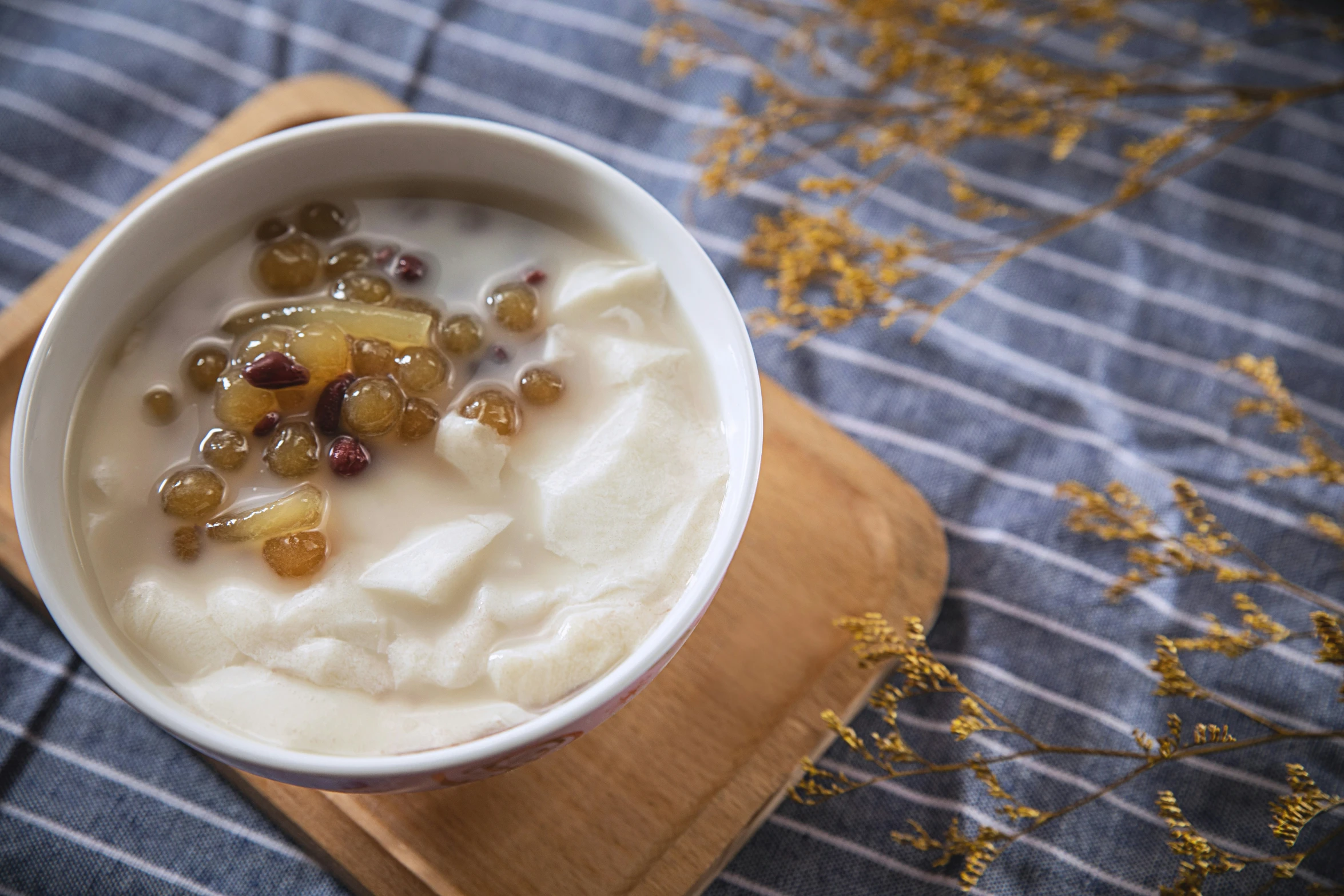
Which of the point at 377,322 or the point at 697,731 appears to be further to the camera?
the point at 697,731

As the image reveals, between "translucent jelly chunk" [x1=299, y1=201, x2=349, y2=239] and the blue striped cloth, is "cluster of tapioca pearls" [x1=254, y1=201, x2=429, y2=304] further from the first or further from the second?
the blue striped cloth

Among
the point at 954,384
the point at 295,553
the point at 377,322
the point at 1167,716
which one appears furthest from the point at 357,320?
the point at 1167,716

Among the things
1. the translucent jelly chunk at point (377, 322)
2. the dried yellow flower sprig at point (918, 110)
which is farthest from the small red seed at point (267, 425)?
the dried yellow flower sprig at point (918, 110)

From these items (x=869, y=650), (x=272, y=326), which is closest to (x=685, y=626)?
(x=869, y=650)

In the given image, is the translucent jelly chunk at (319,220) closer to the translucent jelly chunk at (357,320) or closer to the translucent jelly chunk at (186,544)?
the translucent jelly chunk at (357,320)

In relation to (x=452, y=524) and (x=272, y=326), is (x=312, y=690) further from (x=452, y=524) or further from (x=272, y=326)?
(x=272, y=326)

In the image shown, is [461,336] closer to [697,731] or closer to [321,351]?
[321,351]
